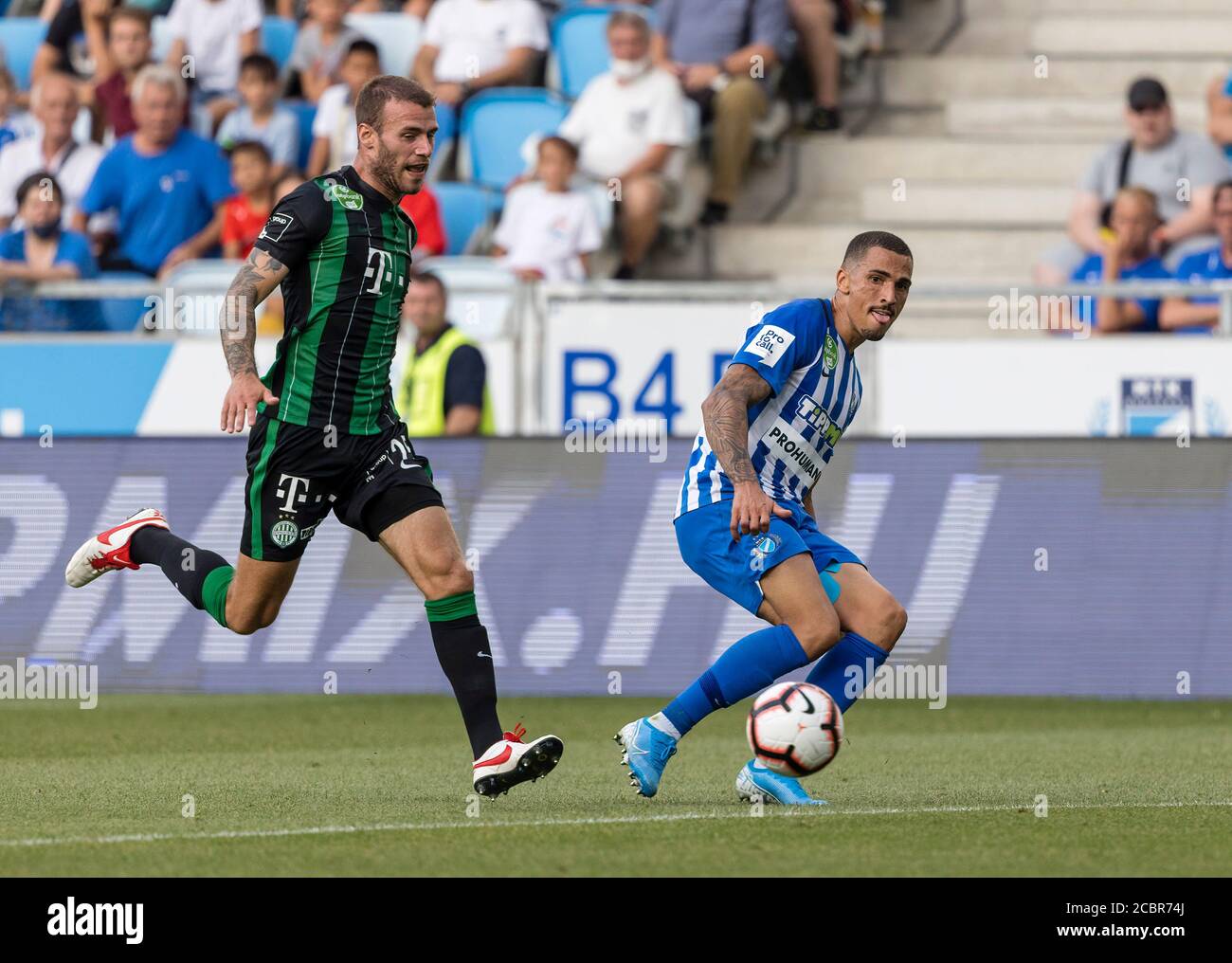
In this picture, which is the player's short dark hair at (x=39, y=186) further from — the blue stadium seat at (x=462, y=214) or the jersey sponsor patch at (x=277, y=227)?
the jersey sponsor patch at (x=277, y=227)

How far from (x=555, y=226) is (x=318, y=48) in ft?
10.1

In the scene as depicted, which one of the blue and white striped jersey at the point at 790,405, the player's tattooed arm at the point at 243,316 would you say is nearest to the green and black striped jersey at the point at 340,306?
the player's tattooed arm at the point at 243,316

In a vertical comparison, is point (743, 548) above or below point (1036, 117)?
below

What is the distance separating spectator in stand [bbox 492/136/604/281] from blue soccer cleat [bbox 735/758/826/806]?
7.58m

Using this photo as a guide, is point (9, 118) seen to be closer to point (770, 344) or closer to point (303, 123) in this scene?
point (303, 123)

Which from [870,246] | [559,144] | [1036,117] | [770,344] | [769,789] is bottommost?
[769,789]

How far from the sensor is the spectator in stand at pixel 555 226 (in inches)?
576

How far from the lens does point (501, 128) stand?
16.0m

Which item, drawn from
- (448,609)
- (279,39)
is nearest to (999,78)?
(279,39)

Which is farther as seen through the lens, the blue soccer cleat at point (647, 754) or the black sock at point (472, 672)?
the blue soccer cleat at point (647, 754)

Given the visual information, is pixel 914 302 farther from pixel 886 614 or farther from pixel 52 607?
pixel 886 614

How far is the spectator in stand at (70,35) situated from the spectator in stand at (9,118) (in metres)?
0.27

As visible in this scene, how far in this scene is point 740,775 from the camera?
741cm

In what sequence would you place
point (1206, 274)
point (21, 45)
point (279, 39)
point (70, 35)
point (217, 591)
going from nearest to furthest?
point (217, 591), point (1206, 274), point (279, 39), point (70, 35), point (21, 45)
